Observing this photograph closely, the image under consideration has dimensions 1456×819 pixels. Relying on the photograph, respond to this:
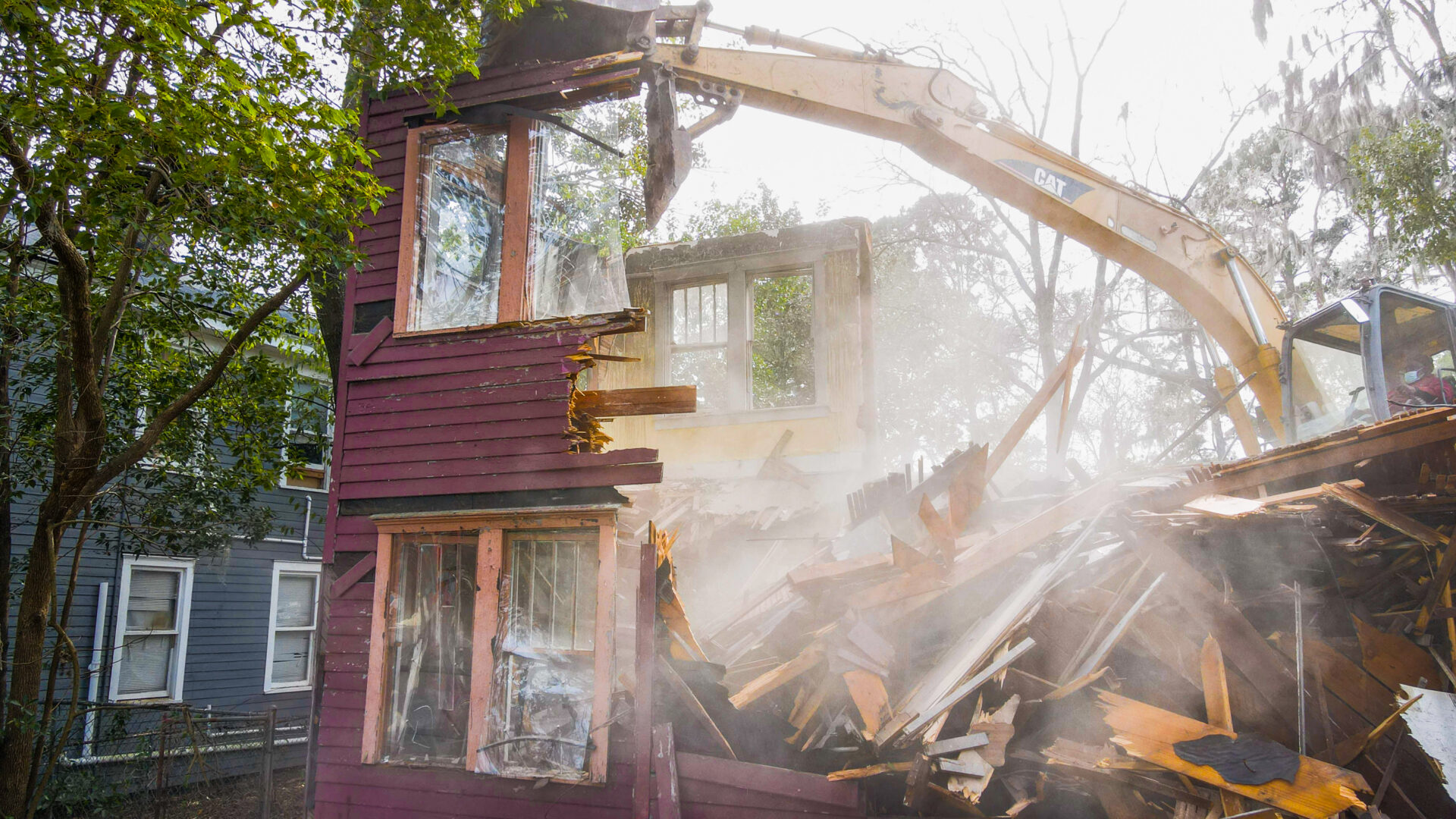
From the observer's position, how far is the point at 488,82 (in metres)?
7.21

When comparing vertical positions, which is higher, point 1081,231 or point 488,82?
point 488,82

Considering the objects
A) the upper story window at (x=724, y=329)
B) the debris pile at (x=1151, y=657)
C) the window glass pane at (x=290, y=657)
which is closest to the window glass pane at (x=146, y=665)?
the window glass pane at (x=290, y=657)

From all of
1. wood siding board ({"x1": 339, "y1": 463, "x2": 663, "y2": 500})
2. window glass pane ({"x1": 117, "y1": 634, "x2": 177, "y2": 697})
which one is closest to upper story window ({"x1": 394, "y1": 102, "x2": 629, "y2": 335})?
wood siding board ({"x1": 339, "y1": 463, "x2": 663, "y2": 500})

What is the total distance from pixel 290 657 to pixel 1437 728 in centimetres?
1546

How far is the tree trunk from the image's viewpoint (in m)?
7.26

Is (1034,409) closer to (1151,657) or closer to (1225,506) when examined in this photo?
(1225,506)

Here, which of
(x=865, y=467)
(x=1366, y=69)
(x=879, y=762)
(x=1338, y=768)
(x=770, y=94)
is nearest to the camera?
(x=1338, y=768)

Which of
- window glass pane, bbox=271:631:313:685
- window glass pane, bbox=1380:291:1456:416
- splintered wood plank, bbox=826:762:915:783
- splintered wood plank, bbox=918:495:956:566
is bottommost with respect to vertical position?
window glass pane, bbox=271:631:313:685

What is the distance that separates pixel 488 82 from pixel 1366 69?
64.0ft

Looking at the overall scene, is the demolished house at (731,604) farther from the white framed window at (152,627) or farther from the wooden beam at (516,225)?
the white framed window at (152,627)

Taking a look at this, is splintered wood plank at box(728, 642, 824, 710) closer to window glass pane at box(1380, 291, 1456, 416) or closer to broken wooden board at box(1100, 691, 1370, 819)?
broken wooden board at box(1100, 691, 1370, 819)

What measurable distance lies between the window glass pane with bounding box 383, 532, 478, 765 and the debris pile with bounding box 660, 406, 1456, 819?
5.79ft

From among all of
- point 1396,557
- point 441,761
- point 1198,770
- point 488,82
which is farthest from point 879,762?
point 488,82

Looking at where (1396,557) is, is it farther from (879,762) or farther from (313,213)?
(313,213)
